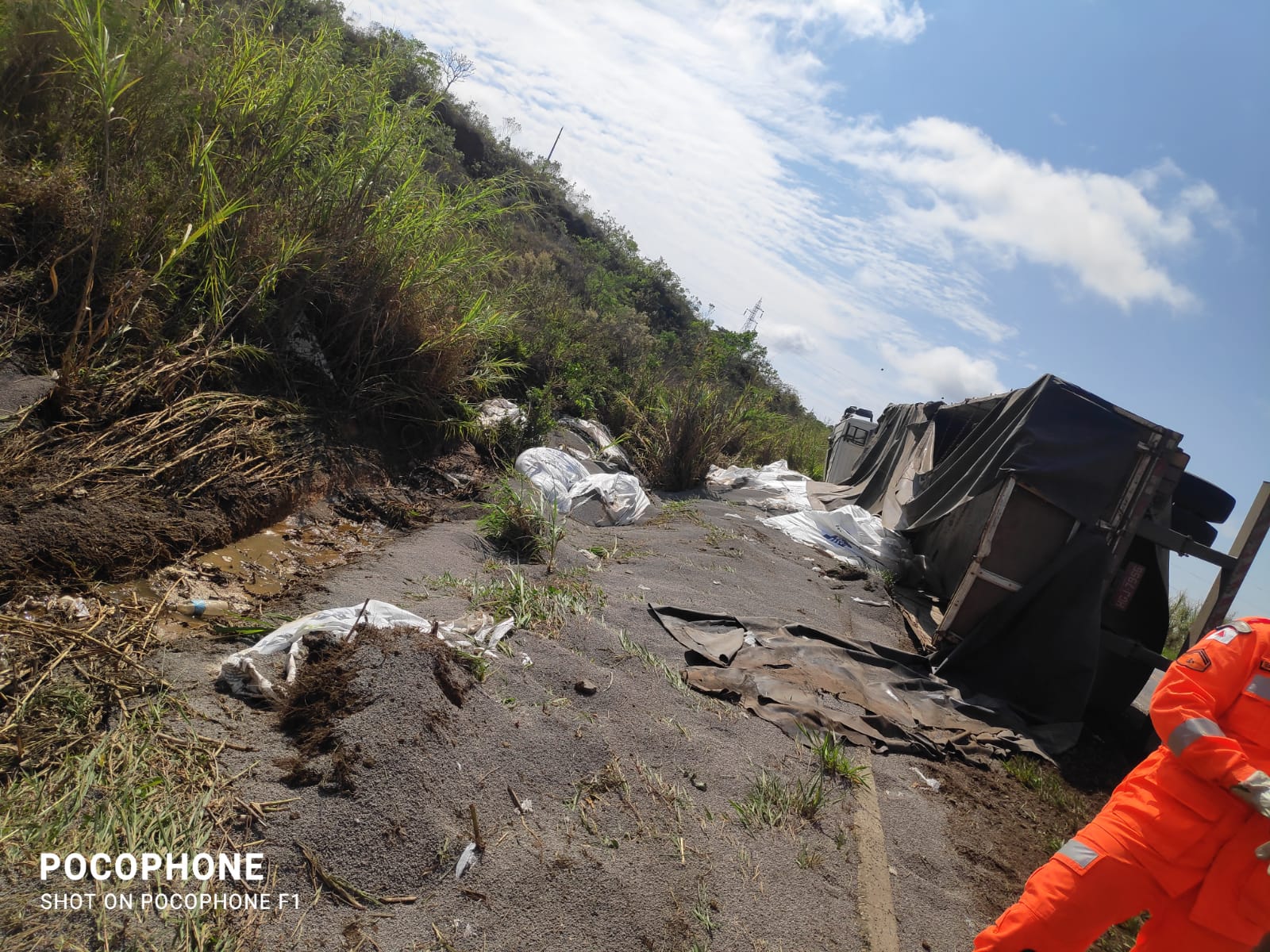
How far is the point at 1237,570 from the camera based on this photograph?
14.4 ft

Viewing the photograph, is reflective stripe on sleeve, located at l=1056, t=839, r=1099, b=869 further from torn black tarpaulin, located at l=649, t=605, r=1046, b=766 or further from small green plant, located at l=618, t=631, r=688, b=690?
small green plant, located at l=618, t=631, r=688, b=690

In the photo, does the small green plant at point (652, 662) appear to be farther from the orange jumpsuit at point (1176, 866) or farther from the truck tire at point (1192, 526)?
the truck tire at point (1192, 526)

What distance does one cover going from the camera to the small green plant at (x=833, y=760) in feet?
10.1

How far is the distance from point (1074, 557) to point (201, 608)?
17.1 ft

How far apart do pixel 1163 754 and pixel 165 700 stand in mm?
3056

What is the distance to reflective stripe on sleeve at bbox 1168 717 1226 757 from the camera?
6.49ft

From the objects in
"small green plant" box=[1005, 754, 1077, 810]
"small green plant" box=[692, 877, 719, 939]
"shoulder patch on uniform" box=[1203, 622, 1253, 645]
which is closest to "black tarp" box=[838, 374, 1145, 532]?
"small green plant" box=[1005, 754, 1077, 810]

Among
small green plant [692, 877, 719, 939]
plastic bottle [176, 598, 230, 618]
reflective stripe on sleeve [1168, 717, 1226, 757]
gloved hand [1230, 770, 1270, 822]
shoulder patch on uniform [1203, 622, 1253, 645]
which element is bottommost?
plastic bottle [176, 598, 230, 618]

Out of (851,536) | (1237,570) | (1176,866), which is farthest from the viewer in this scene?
(851,536)

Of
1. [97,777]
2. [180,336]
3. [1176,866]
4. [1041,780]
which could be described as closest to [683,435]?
[1041,780]

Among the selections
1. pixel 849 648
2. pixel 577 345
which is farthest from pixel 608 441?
pixel 849 648

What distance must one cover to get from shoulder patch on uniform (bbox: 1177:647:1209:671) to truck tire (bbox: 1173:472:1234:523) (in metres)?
3.63

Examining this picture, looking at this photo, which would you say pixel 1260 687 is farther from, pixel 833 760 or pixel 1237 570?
pixel 1237 570

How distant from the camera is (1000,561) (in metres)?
4.93
